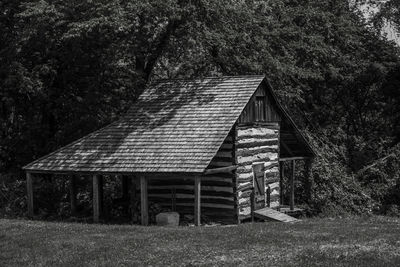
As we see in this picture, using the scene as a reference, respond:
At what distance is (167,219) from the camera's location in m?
26.0

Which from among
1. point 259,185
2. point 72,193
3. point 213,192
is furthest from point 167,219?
point 259,185

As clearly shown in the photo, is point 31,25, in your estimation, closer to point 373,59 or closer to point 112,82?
point 112,82

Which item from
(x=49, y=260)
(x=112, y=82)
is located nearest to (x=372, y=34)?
(x=112, y=82)

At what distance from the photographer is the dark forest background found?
101 feet

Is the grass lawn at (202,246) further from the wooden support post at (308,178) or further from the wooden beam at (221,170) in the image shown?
the wooden support post at (308,178)

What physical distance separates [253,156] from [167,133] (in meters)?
4.11

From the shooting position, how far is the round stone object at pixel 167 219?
1025 inches

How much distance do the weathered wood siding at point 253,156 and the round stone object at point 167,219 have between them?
123 inches

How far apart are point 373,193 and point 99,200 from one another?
14.6 metres

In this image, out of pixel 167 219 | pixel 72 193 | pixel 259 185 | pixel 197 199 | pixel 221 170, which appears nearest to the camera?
pixel 197 199

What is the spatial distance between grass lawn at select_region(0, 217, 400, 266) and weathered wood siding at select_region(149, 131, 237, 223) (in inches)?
200

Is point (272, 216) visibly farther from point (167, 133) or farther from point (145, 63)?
point (145, 63)

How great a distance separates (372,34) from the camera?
146ft

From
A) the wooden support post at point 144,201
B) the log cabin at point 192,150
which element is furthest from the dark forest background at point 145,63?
the wooden support post at point 144,201
